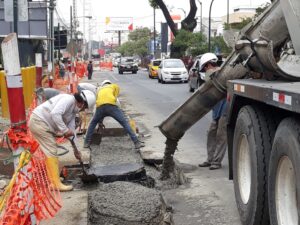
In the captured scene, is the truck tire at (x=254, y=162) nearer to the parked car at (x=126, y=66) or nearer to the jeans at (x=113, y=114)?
the jeans at (x=113, y=114)

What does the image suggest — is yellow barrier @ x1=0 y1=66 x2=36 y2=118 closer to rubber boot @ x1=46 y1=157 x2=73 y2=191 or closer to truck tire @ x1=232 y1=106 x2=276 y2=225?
rubber boot @ x1=46 y1=157 x2=73 y2=191

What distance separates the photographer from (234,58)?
6152 mm

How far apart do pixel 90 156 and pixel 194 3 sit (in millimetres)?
33293

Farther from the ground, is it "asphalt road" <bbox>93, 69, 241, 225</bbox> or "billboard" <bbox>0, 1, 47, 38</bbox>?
"billboard" <bbox>0, 1, 47, 38</bbox>

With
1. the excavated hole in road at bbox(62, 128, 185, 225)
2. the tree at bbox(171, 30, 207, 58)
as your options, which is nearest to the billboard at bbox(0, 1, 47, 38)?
the excavated hole in road at bbox(62, 128, 185, 225)

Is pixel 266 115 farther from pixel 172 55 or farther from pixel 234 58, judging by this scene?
pixel 172 55

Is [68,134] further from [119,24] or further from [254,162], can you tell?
[119,24]

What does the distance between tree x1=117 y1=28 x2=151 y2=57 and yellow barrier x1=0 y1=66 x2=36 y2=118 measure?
85262 millimetres

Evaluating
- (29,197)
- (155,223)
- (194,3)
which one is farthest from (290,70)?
(194,3)

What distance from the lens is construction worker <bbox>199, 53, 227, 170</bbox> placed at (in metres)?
7.78

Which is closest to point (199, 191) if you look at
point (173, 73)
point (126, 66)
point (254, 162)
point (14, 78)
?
point (254, 162)

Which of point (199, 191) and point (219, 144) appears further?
point (219, 144)

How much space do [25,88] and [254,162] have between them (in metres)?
11.2

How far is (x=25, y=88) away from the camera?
48.6 feet
